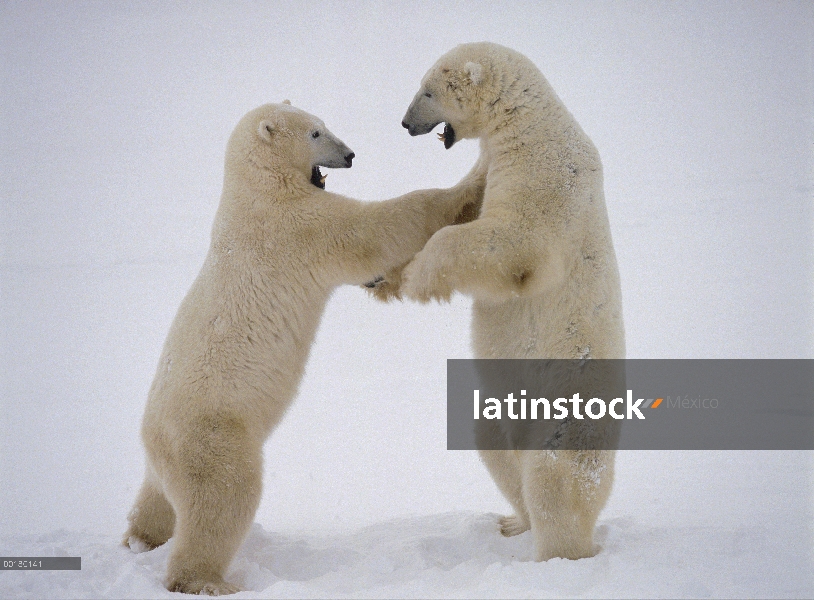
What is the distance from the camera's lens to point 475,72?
4.73 m

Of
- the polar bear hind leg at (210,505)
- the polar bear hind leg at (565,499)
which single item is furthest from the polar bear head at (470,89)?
the polar bear hind leg at (210,505)

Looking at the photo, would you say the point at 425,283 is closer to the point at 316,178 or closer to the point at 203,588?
the point at 316,178

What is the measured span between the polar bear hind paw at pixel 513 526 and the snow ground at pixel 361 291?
12 centimetres

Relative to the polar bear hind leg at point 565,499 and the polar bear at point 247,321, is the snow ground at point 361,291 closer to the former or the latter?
the polar bear hind leg at point 565,499

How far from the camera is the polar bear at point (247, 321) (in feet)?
14.2

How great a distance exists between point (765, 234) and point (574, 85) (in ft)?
38.6

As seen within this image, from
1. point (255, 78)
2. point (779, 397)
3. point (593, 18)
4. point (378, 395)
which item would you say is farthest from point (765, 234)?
point (255, 78)

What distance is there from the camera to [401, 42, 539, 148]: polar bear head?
4723mm

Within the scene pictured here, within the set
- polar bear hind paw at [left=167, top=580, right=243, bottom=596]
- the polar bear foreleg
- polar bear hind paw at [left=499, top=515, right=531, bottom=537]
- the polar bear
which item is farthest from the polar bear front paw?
the polar bear foreleg

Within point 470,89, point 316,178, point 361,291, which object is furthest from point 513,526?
point 361,291

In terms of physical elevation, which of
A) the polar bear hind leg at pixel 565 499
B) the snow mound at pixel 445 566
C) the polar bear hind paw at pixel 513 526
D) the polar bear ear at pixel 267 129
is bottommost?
the snow mound at pixel 445 566

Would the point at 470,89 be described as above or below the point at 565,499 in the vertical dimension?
above

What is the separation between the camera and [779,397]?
8.22 meters

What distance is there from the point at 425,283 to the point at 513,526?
204cm
